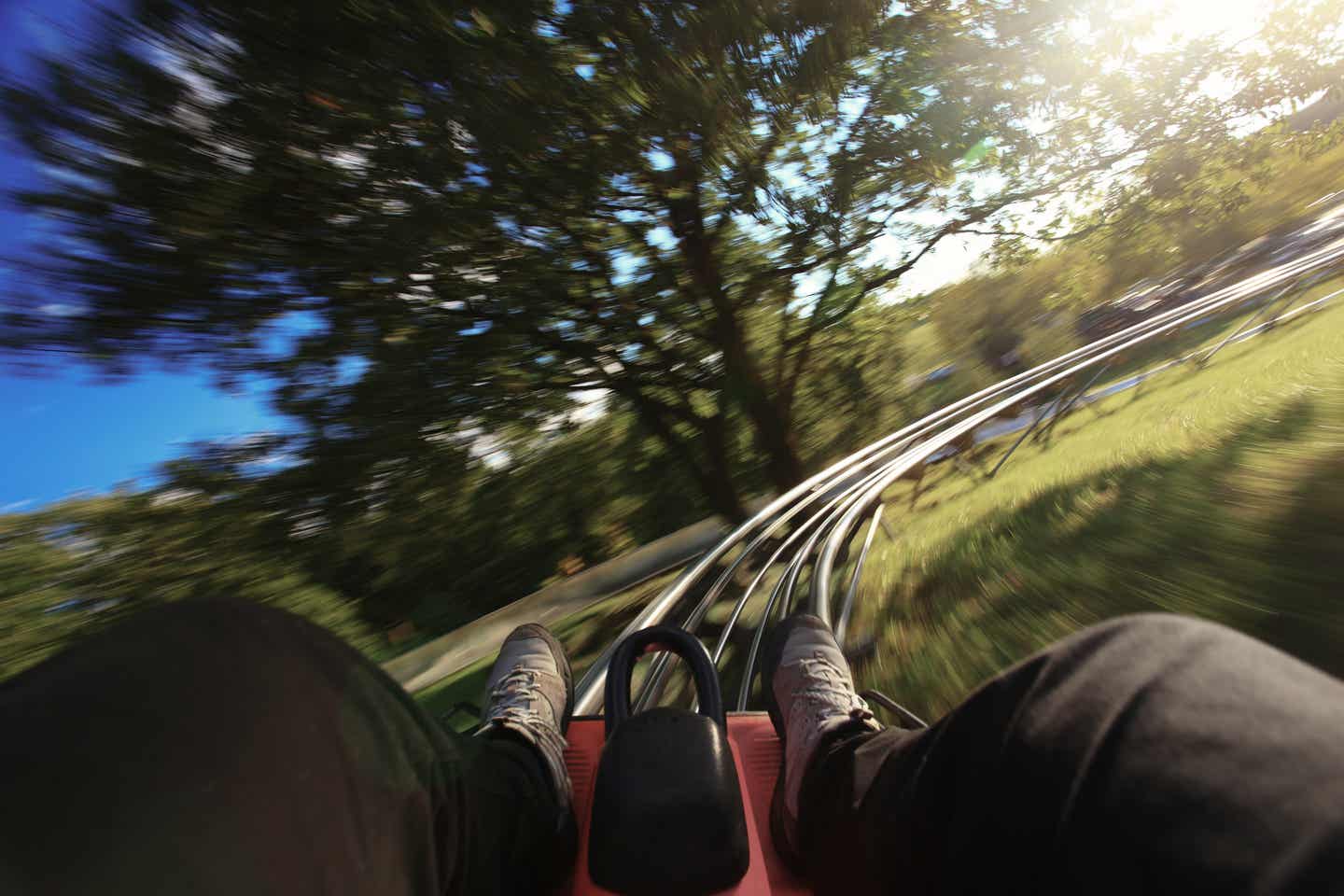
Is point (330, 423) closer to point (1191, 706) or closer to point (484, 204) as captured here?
point (484, 204)

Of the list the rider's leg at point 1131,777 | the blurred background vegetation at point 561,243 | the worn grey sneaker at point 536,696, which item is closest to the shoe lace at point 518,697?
the worn grey sneaker at point 536,696

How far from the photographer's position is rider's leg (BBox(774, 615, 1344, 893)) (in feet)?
2.04

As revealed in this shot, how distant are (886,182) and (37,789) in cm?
687

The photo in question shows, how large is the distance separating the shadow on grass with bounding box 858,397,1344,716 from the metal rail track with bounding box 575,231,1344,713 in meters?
0.42

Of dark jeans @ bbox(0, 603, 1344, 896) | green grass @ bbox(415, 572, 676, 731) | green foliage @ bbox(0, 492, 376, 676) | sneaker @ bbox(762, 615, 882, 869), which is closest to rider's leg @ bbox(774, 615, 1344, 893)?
dark jeans @ bbox(0, 603, 1344, 896)

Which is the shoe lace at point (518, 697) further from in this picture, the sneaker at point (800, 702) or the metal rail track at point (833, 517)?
the sneaker at point (800, 702)

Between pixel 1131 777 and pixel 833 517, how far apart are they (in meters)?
2.77

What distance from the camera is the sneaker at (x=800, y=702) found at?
1522 millimetres

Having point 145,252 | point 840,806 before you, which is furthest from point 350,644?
point 145,252

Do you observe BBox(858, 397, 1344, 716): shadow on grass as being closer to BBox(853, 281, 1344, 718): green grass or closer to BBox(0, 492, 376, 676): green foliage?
BBox(853, 281, 1344, 718): green grass

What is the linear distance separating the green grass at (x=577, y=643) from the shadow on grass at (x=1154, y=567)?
4.16ft

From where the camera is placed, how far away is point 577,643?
123 inches

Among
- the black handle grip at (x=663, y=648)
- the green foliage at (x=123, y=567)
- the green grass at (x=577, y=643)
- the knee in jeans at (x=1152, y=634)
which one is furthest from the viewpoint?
the green foliage at (x=123, y=567)

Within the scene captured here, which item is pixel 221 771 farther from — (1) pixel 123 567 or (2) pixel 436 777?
(1) pixel 123 567
